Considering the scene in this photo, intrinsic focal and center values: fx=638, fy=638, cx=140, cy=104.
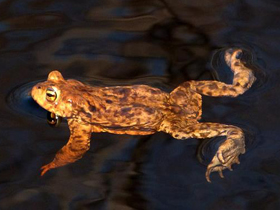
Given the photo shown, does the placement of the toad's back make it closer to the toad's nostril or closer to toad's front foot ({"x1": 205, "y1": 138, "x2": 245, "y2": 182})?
toad's front foot ({"x1": 205, "y1": 138, "x2": 245, "y2": 182})

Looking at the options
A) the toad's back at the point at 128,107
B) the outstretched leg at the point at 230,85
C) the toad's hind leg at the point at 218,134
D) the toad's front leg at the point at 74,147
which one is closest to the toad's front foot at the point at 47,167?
the toad's front leg at the point at 74,147

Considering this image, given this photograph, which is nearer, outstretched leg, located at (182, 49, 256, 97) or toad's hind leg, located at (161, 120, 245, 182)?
toad's hind leg, located at (161, 120, 245, 182)

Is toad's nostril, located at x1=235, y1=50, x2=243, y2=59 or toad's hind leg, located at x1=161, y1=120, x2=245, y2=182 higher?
toad's nostril, located at x1=235, y1=50, x2=243, y2=59

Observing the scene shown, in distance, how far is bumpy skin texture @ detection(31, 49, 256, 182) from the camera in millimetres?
7055

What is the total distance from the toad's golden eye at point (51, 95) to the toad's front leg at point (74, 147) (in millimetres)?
387

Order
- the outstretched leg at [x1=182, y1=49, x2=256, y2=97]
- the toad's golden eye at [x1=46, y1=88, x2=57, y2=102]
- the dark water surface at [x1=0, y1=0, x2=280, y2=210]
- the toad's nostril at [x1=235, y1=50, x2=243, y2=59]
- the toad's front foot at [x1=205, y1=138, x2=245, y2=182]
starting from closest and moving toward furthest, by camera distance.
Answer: the dark water surface at [x1=0, y1=0, x2=280, y2=210] → the toad's front foot at [x1=205, y1=138, x2=245, y2=182] → the toad's golden eye at [x1=46, y1=88, x2=57, y2=102] → the outstretched leg at [x1=182, y1=49, x2=256, y2=97] → the toad's nostril at [x1=235, y1=50, x2=243, y2=59]

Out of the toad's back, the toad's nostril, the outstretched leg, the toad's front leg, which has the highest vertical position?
the toad's nostril

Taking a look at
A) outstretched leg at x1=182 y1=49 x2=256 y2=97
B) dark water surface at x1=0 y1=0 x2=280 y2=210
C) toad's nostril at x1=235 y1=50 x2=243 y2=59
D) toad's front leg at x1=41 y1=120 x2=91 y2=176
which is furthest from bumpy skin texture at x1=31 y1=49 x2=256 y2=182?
toad's nostril at x1=235 y1=50 x2=243 y2=59

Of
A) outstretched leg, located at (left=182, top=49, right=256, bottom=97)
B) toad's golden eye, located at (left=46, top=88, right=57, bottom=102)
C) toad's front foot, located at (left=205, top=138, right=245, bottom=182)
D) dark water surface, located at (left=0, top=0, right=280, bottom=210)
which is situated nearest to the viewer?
dark water surface, located at (left=0, top=0, right=280, bottom=210)

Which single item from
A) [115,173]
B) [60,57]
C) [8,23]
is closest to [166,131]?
[115,173]

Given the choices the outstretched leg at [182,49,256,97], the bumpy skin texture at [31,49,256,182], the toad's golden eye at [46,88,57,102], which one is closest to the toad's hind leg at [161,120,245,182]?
the bumpy skin texture at [31,49,256,182]

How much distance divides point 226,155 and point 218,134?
0.32m

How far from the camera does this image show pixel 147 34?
8664mm

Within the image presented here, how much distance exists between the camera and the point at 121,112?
7.14m
